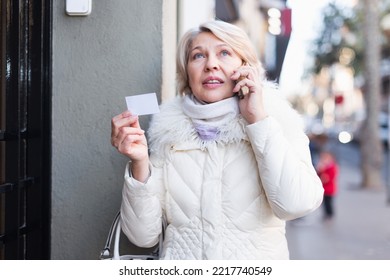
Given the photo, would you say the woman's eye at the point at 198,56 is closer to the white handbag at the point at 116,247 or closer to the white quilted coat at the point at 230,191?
the white quilted coat at the point at 230,191

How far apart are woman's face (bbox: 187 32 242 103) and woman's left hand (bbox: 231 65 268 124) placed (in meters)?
0.07

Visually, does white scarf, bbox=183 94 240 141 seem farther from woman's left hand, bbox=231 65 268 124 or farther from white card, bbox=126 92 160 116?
white card, bbox=126 92 160 116

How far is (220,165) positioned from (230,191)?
0.12 m

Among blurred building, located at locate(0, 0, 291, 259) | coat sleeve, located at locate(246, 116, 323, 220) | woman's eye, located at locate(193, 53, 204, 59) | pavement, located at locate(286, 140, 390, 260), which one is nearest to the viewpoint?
coat sleeve, located at locate(246, 116, 323, 220)

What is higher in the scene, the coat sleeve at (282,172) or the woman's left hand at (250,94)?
the woman's left hand at (250,94)

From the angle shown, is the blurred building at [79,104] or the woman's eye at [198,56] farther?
the blurred building at [79,104]

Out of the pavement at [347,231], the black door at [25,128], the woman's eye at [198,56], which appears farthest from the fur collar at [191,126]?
the pavement at [347,231]

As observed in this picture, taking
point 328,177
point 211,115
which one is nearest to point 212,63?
point 211,115

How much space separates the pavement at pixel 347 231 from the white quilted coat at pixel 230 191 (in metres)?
2.50

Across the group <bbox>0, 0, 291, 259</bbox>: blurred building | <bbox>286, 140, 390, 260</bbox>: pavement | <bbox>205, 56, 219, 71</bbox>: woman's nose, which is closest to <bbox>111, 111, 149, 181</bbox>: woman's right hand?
<bbox>205, 56, 219, 71</bbox>: woman's nose

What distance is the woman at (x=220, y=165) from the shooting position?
2.12 meters

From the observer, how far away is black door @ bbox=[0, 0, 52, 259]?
267 centimetres
